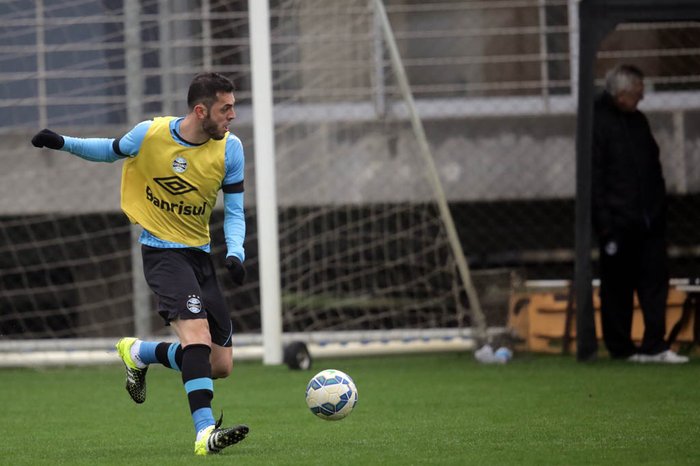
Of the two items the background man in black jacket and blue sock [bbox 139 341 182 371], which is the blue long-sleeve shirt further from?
the background man in black jacket

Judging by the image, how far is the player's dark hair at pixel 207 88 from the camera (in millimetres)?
6133

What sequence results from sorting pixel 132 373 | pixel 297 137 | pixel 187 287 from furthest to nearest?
pixel 297 137
pixel 132 373
pixel 187 287

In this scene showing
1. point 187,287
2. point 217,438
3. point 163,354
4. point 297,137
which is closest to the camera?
point 217,438

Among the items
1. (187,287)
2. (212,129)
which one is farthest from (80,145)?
(187,287)

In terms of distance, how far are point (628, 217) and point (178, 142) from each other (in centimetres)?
511

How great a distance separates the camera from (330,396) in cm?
624

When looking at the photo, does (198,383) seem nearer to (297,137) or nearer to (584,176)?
(584,176)

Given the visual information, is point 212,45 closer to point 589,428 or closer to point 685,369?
point 685,369

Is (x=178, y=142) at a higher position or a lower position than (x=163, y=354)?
higher

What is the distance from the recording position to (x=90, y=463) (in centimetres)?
553

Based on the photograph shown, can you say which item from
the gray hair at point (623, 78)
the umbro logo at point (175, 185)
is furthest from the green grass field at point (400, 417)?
the gray hair at point (623, 78)

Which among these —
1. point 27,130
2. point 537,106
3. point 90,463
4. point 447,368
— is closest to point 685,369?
point 447,368

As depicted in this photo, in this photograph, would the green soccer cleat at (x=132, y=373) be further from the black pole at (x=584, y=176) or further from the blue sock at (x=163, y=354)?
the black pole at (x=584, y=176)

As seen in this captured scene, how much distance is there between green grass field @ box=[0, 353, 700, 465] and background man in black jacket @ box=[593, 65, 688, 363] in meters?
0.49
